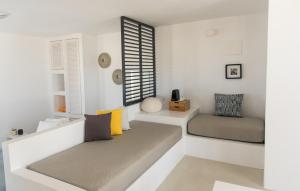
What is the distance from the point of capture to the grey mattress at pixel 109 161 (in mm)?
1754

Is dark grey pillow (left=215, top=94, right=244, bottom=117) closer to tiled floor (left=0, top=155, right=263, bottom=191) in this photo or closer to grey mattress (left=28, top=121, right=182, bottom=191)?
tiled floor (left=0, top=155, right=263, bottom=191)

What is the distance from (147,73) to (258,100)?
6.43 ft

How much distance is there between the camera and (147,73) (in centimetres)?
405

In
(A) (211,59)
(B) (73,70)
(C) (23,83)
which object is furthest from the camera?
(B) (73,70)

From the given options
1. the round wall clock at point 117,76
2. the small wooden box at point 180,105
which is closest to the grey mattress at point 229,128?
the small wooden box at point 180,105

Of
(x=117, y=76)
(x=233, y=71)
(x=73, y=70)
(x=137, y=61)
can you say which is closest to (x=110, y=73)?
(x=117, y=76)

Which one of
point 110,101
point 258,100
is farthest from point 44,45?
point 258,100

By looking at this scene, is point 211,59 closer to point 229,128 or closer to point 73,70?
point 229,128

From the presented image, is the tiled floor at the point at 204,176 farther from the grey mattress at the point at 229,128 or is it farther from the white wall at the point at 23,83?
the white wall at the point at 23,83

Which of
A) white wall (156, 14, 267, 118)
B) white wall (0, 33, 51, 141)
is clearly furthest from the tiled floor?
white wall (0, 33, 51, 141)

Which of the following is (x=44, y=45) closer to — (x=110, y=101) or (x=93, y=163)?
(x=110, y=101)

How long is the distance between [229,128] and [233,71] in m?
1.12

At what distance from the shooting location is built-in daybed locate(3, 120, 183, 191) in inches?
68.7

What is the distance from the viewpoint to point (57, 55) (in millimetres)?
4902
